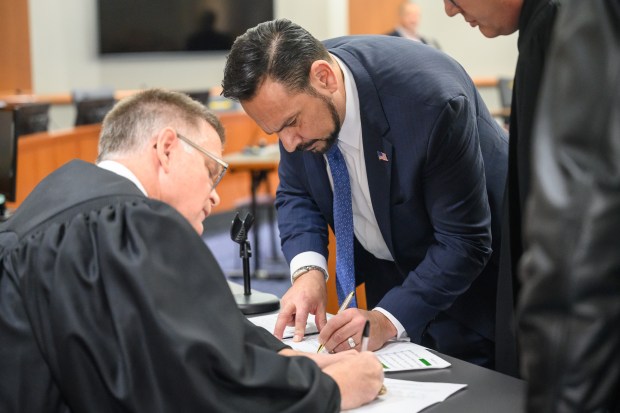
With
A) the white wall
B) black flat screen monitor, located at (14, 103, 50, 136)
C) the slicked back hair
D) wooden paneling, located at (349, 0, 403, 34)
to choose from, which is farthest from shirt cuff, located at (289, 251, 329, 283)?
wooden paneling, located at (349, 0, 403, 34)

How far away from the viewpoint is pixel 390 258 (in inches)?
98.0

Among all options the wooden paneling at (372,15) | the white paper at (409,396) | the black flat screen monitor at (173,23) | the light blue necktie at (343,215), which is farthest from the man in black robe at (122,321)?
the wooden paneling at (372,15)

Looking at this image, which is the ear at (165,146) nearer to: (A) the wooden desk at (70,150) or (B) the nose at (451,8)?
(B) the nose at (451,8)

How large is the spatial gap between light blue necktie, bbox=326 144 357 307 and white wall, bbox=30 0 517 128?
26.9 ft

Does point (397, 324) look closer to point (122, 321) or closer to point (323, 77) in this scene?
point (323, 77)

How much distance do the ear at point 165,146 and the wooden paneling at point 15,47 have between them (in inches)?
342

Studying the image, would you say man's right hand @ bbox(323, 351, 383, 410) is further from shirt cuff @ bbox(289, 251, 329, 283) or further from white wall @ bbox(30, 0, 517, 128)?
white wall @ bbox(30, 0, 517, 128)

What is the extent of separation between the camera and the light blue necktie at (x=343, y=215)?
93.3 inches

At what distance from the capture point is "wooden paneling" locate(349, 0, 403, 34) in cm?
1152

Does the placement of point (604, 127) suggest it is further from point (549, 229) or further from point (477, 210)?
point (477, 210)

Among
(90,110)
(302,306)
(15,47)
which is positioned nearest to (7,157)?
(302,306)

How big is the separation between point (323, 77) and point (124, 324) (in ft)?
3.53

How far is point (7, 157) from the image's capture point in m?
4.24

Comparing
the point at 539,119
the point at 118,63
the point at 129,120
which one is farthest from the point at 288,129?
the point at 118,63
